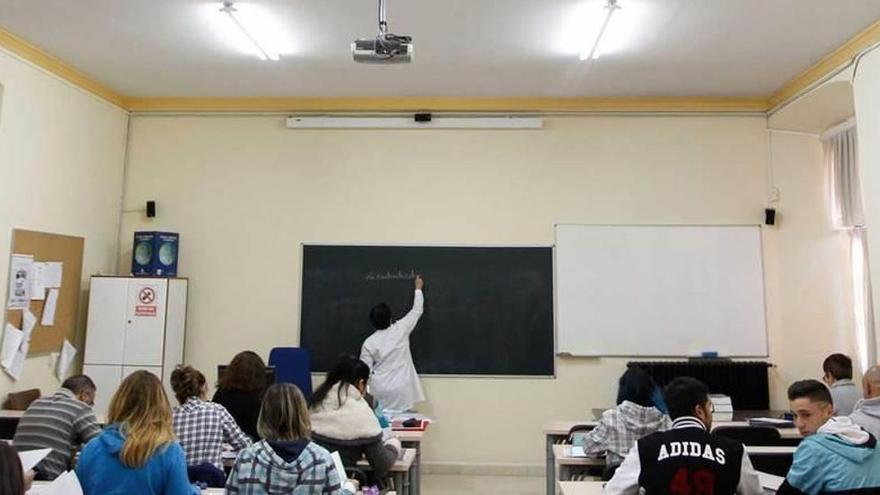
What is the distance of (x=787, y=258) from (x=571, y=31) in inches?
127

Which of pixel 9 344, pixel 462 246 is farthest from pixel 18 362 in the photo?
pixel 462 246

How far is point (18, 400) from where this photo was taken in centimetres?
477

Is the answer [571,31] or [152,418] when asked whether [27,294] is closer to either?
[152,418]

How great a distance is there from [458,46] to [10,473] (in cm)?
417

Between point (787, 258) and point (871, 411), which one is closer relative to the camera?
point (871, 411)

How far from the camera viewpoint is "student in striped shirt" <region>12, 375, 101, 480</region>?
120 inches

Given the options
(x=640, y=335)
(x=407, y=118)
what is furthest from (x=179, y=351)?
(x=640, y=335)

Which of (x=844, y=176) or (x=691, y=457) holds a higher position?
(x=844, y=176)

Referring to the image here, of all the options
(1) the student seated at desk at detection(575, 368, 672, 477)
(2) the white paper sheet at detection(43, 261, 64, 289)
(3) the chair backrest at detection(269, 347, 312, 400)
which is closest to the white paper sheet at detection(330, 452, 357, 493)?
(1) the student seated at desk at detection(575, 368, 672, 477)

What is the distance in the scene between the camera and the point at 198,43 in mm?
4840

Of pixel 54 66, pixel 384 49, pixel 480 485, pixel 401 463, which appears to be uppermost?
pixel 54 66

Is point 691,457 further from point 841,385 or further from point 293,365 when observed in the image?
point 293,365

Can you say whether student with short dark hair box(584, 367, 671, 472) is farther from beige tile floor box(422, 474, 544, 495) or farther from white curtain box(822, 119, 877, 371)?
white curtain box(822, 119, 877, 371)

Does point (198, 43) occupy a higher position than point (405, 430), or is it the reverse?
point (198, 43)
